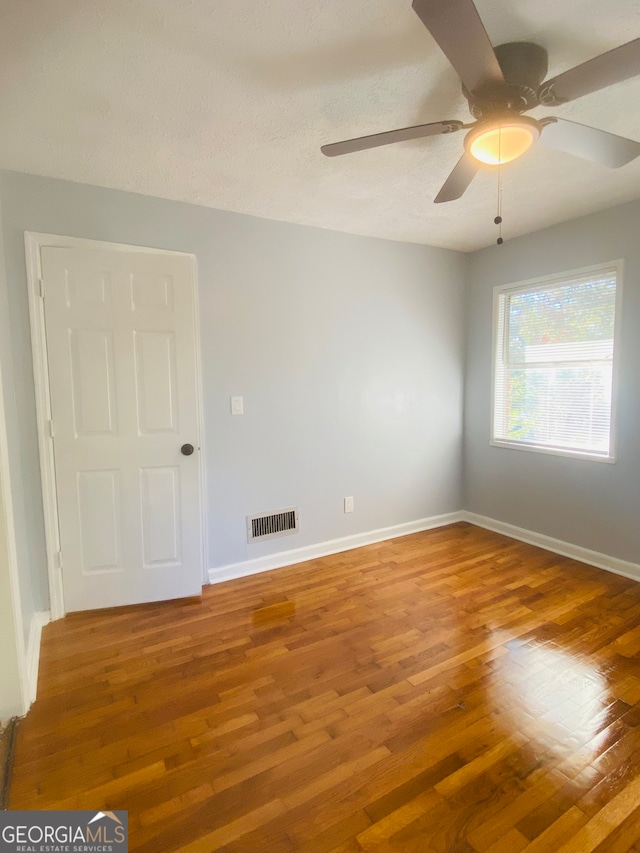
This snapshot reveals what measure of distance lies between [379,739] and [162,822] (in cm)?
79

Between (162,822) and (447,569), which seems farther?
(447,569)

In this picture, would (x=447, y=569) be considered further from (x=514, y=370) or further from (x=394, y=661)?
(x=514, y=370)

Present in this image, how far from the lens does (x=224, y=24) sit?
1.34 m

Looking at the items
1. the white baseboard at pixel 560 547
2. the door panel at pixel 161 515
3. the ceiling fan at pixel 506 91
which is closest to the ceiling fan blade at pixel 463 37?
the ceiling fan at pixel 506 91

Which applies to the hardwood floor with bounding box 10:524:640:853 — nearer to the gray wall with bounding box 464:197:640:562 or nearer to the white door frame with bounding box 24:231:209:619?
the white door frame with bounding box 24:231:209:619

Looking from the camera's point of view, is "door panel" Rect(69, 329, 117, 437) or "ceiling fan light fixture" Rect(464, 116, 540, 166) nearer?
"ceiling fan light fixture" Rect(464, 116, 540, 166)

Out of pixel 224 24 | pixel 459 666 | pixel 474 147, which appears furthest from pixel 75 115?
pixel 459 666

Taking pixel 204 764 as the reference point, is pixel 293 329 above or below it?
→ above

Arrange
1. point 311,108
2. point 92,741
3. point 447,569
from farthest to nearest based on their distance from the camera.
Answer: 1. point 447,569
2. point 311,108
3. point 92,741

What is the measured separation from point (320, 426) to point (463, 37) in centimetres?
243

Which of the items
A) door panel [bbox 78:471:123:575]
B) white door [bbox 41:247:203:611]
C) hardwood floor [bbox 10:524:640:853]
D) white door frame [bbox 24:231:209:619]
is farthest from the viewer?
door panel [bbox 78:471:123:575]

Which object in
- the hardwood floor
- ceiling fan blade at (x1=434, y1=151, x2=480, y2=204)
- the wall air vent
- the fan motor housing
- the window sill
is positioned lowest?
the hardwood floor

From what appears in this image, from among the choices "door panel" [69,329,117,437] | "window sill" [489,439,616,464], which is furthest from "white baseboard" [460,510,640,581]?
"door panel" [69,329,117,437]

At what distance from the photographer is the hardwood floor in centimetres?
132
